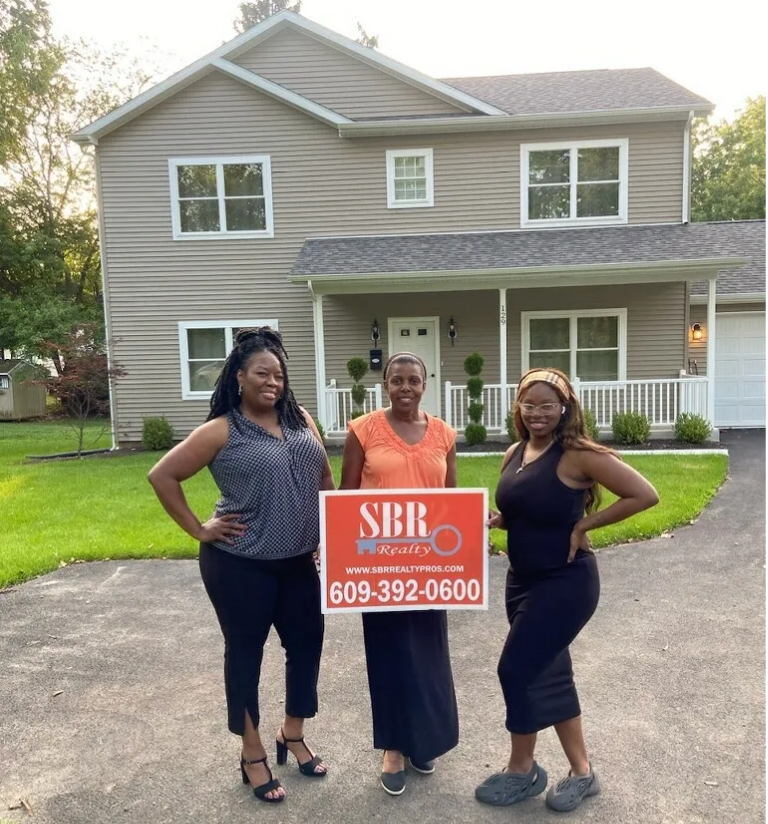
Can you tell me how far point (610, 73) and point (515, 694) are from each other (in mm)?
15875

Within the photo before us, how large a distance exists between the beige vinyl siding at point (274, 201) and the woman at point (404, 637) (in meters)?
10.3

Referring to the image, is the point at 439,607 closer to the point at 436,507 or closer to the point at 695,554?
the point at 436,507

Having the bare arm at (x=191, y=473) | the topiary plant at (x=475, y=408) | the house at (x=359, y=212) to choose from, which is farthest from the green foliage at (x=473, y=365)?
the bare arm at (x=191, y=473)

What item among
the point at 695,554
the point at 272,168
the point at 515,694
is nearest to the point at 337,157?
the point at 272,168

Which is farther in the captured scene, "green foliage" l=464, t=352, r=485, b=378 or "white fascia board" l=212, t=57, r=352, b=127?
"white fascia board" l=212, t=57, r=352, b=127

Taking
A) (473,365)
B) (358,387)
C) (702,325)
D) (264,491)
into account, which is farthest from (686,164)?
(264,491)

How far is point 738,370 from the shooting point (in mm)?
13477

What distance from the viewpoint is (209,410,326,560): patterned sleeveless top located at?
100 inches

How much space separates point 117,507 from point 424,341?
23.1ft

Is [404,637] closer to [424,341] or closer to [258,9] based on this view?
[424,341]

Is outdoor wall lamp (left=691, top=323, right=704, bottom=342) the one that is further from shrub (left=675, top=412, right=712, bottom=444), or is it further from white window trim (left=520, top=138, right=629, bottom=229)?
shrub (left=675, top=412, right=712, bottom=444)

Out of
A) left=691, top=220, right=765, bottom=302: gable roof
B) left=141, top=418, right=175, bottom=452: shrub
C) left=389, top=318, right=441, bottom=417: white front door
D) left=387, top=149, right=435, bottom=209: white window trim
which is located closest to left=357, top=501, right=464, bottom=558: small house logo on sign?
left=389, top=318, right=441, bottom=417: white front door

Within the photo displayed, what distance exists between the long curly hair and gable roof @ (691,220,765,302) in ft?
37.7

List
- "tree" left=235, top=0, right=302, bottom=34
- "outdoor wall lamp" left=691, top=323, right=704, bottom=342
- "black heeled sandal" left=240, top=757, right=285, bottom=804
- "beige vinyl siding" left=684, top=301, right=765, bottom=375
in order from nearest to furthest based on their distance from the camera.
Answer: "black heeled sandal" left=240, top=757, right=285, bottom=804, "beige vinyl siding" left=684, top=301, right=765, bottom=375, "outdoor wall lamp" left=691, top=323, right=704, bottom=342, "tree" left=235, top=0, right=302, bottom=34
